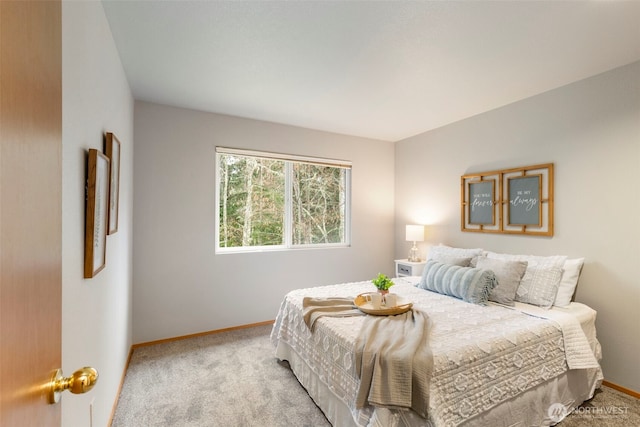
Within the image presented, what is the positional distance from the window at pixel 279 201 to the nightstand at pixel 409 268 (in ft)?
2.72

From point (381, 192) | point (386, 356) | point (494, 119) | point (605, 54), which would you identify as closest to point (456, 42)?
point (605, 54)

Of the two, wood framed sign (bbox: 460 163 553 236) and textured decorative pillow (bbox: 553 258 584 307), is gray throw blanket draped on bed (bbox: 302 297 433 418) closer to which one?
textured decorative pillow (bbox: 553 258 584 307)

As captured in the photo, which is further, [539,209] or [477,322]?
[539,209]

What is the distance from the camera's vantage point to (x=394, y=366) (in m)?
1.56

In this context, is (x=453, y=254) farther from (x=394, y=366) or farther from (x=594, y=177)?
(x=394, y=366)

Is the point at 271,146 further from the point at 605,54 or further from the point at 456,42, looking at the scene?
the point at 605,54

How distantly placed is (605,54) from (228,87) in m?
2.99

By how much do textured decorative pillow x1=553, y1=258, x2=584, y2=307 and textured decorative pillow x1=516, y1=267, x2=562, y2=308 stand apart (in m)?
0.06

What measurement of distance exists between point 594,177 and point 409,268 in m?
2.06

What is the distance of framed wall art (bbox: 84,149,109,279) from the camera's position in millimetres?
1362

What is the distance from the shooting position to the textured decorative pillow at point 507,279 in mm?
2531

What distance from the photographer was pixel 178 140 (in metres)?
3.25

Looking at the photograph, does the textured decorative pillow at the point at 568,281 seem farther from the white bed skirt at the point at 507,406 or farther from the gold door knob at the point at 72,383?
the gold door knob at the point at 72,383

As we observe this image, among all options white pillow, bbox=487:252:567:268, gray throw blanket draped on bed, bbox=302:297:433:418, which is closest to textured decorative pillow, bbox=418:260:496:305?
white pillow, bbox=487:252:567:268
